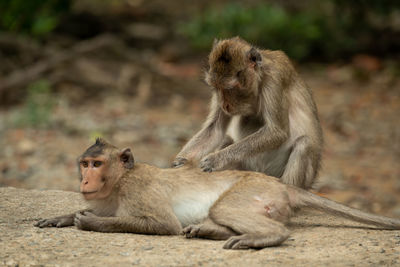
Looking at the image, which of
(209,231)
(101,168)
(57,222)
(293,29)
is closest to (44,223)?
(57,222)

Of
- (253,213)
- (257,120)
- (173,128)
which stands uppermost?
(173,128)

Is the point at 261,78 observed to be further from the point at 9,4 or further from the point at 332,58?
the point at 332,58

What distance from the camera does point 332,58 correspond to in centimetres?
1905

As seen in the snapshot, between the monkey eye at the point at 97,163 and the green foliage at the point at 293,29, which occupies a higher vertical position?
the green foliage at the point at 293,29

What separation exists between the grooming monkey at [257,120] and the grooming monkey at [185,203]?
81 cm

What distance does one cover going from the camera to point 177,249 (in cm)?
496

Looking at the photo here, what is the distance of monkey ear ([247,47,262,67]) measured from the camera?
650 cm

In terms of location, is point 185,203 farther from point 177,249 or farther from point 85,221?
point 85,221

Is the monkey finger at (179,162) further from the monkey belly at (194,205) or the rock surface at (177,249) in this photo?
the rock surface at (177,249)

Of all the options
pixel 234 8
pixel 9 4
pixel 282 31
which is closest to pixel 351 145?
pixel 282 31

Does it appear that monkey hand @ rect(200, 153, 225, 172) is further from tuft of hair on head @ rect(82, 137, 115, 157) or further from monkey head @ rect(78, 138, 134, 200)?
tuft of hair on head @ rect(82, 137, 115, 157)

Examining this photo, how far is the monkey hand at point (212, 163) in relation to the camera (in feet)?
21.3

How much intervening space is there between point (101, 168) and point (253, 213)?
1.32m

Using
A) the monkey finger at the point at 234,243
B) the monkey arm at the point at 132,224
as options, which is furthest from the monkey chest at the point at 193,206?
the monkey finger at the point at 234,243
